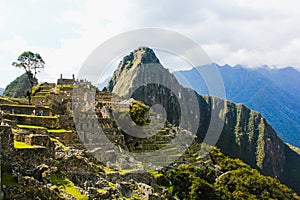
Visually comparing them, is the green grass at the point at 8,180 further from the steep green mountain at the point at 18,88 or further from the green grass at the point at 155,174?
the steep green mountain at the point at 18,88

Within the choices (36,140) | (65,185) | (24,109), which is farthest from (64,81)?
(65,185)

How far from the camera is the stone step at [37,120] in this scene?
27.4m

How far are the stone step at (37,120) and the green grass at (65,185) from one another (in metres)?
13.4

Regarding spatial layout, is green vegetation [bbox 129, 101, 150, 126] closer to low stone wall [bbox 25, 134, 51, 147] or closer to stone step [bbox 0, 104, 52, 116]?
stone step [bbox 0, 104, 52, 116]

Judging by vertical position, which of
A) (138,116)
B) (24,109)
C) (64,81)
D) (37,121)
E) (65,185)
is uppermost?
(64,81)

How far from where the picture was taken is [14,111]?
30.9 m

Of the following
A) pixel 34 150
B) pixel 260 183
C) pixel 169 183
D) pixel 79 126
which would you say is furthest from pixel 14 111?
pixel 260 183

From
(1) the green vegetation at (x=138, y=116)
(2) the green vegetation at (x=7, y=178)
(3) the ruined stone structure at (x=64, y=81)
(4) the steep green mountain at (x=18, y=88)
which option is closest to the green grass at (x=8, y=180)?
(2) the green vegetation at (x=7, y=178)

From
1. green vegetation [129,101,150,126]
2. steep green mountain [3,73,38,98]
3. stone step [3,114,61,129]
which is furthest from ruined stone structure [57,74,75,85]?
stone step [3,114,61,129]

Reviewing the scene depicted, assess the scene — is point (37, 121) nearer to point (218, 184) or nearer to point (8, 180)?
point (8, 180)

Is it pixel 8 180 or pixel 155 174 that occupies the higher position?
pixel 8 180

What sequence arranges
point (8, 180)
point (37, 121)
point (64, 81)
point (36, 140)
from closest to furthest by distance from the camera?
point (8, 180) → point (36, 140) → point (37, 121) → point (64, 81)

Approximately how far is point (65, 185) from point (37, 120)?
15271 mm

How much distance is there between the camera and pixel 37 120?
28.5m
